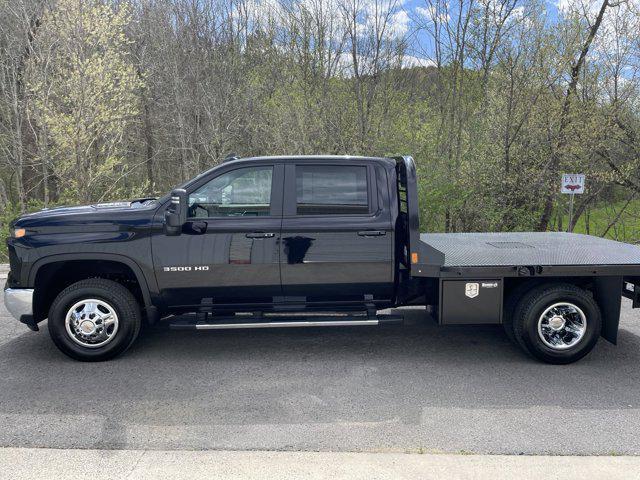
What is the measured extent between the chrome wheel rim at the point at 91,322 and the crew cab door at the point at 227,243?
56 centimetres

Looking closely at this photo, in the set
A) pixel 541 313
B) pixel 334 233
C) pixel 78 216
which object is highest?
pixel 78 216

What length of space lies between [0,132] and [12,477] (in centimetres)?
1759

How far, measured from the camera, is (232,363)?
4.71m

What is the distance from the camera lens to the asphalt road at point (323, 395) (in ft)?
11.0

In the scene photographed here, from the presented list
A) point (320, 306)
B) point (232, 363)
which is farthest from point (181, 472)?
point (320, 306)

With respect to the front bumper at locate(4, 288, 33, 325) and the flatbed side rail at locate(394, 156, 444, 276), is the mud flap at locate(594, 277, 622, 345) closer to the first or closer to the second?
the flatbed side rail at locate(394, 156, 444, 276)

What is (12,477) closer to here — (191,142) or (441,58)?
(441,58)

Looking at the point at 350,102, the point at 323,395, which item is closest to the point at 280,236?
the point at 323,395

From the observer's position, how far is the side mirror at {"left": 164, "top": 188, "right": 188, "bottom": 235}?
4.52 metres

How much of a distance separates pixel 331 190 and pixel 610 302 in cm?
287

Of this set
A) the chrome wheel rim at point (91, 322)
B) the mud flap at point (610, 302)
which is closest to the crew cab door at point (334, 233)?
the chrome wheel rim at point (91, 322)

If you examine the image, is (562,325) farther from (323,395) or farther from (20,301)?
(20,301)

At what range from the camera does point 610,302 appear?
4.70 metres

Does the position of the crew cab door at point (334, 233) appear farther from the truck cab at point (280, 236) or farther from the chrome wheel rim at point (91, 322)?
the chrome wheel rim at point (91, 322)
